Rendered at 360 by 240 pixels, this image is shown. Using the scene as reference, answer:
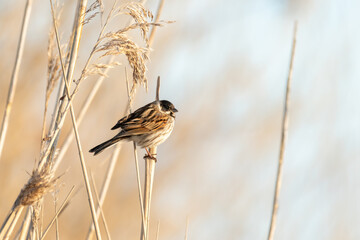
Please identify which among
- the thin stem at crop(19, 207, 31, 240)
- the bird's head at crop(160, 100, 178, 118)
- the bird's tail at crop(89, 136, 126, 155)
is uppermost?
the bird's head at crop(160, 100, 178, 118)

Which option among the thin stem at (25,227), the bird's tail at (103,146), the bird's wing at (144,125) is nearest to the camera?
the thin stem at (25,227)

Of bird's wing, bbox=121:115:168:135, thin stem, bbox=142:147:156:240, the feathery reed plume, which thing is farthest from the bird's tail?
the feathery reed plume

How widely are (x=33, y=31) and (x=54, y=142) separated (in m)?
2.56

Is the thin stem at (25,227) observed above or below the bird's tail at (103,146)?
below

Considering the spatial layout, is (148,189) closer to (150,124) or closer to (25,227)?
(25,227)

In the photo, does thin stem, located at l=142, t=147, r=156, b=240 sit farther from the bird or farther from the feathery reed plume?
the bird

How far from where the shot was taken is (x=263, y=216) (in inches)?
193

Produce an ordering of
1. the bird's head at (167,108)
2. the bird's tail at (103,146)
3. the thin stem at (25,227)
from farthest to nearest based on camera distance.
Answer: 1. the bird's head at (167,108)
2. the bird's tail at (103,146)
3. the thin stem at (25,227)

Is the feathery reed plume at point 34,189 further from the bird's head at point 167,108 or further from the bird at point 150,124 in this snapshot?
the bird's head at point 167,108

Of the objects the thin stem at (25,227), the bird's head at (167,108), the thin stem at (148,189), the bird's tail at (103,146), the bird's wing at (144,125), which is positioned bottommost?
the thin stem at (25,227)

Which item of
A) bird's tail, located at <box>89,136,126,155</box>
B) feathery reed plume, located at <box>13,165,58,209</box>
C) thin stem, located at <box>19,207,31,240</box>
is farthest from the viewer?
bird's tail, located at <box>89,136,126,155</box>

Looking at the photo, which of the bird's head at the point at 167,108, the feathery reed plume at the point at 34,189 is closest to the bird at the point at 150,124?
the bird's head at the point at 167,108

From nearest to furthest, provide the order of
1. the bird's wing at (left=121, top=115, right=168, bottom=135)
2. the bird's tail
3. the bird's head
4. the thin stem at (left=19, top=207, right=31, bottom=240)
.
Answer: the thin stem at (left=19, top=207, right=31, bottom=240)
the bird's tail
the bird's wing at (left=121, top=115, right=168, bottom=135)
the bird's head

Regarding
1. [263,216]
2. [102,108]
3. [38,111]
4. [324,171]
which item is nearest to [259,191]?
[263,216]
